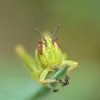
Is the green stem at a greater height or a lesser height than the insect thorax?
lesser

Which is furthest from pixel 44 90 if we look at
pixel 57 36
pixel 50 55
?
pixel 57 36

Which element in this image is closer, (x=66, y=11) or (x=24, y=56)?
(x=24, y=56)

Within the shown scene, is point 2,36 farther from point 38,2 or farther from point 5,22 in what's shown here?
point 38,2

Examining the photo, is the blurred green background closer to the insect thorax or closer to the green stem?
the green stem

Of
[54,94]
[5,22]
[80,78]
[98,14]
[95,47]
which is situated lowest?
[54,94]

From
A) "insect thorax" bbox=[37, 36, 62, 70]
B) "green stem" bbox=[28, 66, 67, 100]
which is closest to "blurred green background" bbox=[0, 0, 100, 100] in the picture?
"green stem" bbox=[28, 66, 67, 100]

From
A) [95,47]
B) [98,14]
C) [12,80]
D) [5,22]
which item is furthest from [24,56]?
[5,22]

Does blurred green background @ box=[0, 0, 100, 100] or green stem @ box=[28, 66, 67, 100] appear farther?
blurred green background @ box=[0, 0, 100, 100]

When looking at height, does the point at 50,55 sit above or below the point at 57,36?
below

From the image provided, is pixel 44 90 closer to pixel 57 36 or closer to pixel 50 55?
pixel 50 55
